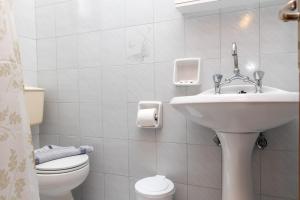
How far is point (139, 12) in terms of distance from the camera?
63.4 inches

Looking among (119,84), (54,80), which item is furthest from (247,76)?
(54,80)

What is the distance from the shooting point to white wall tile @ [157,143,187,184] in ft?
4.95

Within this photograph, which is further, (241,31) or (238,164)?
(241,31)

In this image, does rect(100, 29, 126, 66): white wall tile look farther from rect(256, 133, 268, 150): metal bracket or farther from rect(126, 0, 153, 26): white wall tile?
rect(256, 133, 268, 150): metal bracket

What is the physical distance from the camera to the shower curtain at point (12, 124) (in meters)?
0.87

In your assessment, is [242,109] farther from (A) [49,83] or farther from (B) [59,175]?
(A) [49,83]

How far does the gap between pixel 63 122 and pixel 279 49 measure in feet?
5.08

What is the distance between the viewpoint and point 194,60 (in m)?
1.44

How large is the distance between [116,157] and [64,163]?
0.38m

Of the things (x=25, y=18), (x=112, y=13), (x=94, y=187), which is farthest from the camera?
(x=25, y=18)

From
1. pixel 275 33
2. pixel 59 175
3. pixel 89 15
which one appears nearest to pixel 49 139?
pixel 59 175

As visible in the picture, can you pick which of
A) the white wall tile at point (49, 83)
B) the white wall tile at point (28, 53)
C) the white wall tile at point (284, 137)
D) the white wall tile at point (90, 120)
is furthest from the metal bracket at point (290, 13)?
the white wall tile at point (28, 53)

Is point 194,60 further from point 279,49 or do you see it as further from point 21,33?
point 21,33

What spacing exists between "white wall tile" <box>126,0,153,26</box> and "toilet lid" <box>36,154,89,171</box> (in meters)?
0.94
